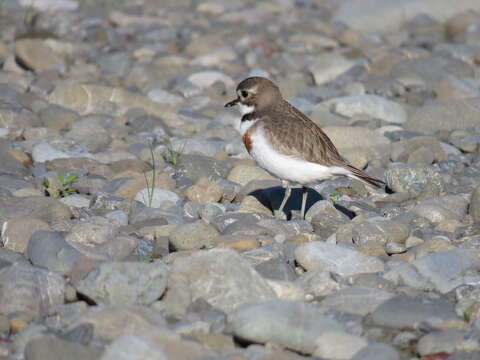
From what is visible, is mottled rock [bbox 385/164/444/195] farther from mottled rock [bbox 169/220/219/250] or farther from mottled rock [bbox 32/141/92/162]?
mottled rock [bbox 32/141/92/162]

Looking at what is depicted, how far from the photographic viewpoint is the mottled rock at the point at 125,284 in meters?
5.13

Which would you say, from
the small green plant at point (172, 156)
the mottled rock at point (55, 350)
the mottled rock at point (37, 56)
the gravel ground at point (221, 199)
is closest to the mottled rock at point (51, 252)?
the gravel ground at point (221, 199)

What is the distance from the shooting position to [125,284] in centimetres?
513

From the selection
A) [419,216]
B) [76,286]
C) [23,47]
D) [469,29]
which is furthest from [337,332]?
[469,29]

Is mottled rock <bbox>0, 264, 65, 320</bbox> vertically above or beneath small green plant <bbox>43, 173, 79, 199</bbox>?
above

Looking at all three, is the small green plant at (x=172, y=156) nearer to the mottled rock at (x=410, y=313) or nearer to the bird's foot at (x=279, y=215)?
the bird's foot at (x=279, y=215)

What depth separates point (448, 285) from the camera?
5.62m

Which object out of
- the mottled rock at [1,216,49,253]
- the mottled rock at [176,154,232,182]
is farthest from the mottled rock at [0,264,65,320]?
the mottled rock at [176,154,232,182]

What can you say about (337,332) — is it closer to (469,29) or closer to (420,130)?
(420,130)

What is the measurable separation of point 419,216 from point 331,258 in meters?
1.73

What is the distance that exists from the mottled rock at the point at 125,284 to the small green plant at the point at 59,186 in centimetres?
270

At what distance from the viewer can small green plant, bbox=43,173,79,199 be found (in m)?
7.77

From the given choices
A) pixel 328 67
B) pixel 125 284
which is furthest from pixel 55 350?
pixel 328 67

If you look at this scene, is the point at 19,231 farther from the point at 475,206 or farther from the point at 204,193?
the point at 475,206
